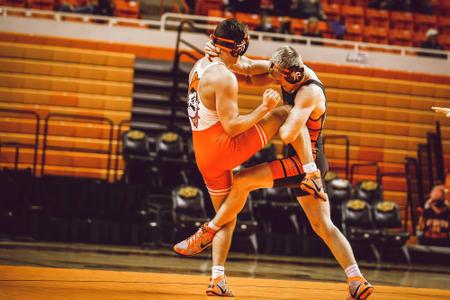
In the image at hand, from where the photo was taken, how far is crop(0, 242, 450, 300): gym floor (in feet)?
15.8

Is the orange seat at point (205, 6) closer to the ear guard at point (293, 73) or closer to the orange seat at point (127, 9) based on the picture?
the orange seat at point (127, 9)

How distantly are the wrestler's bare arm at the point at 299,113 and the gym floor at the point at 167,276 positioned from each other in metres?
0.99

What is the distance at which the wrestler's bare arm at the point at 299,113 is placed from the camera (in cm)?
473

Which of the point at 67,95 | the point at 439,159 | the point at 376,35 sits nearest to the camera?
the point at 439,159

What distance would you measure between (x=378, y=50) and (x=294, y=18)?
5.67 ft

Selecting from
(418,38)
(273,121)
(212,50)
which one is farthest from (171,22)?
(273,121)

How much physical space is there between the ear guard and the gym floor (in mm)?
1322

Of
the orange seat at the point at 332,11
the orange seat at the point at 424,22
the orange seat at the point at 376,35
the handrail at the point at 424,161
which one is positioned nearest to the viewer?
the handrail at the point at 424,161

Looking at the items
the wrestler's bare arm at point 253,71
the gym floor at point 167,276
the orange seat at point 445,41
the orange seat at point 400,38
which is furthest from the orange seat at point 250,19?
the wrestler's bare arm at point 253,71

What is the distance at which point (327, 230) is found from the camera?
16.4 feet

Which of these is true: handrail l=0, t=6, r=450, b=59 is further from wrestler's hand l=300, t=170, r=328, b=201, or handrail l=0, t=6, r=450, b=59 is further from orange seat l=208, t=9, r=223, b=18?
wrestler's hand l=300, t=170, r=328, b=201

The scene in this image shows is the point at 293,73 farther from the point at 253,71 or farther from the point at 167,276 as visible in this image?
the point at 167,276

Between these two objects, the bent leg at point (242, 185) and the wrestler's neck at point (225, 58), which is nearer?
the bent leg at point (242, 185)

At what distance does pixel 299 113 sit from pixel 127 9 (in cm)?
1040
